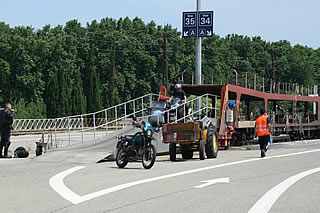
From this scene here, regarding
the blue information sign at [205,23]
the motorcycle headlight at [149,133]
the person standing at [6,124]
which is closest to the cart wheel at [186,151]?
the motorcycle headlight at [149,133]

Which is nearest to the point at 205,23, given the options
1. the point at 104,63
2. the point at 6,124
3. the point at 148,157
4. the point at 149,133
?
the point at 6,124

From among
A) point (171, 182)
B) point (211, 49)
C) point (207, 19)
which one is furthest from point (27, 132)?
point (211, 49)

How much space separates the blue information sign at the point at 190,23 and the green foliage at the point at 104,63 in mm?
27264

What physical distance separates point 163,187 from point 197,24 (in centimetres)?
1829

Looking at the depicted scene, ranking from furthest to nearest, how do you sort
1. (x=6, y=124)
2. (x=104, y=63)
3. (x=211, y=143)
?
1. (x=104, y=63)
2. (x=6, y=124)
3. (x=211, y=143)

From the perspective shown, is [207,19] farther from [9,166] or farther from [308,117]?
[308,117]

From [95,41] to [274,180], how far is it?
8020 cm

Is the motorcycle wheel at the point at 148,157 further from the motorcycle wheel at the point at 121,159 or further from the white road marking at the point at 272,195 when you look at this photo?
the white road marking at the point at 272,195

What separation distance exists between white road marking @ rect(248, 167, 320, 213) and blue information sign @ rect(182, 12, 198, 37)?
16356mm

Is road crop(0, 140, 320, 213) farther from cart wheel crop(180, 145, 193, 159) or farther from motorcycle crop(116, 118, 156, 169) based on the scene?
cart wheel crop(180, 145, 193, 159)

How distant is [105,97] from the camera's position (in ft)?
269

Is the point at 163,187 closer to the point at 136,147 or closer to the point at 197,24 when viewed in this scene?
the point at 136,147

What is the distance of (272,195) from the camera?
10641 millimetres

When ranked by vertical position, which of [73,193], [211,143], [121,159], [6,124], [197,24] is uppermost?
[197,24]
